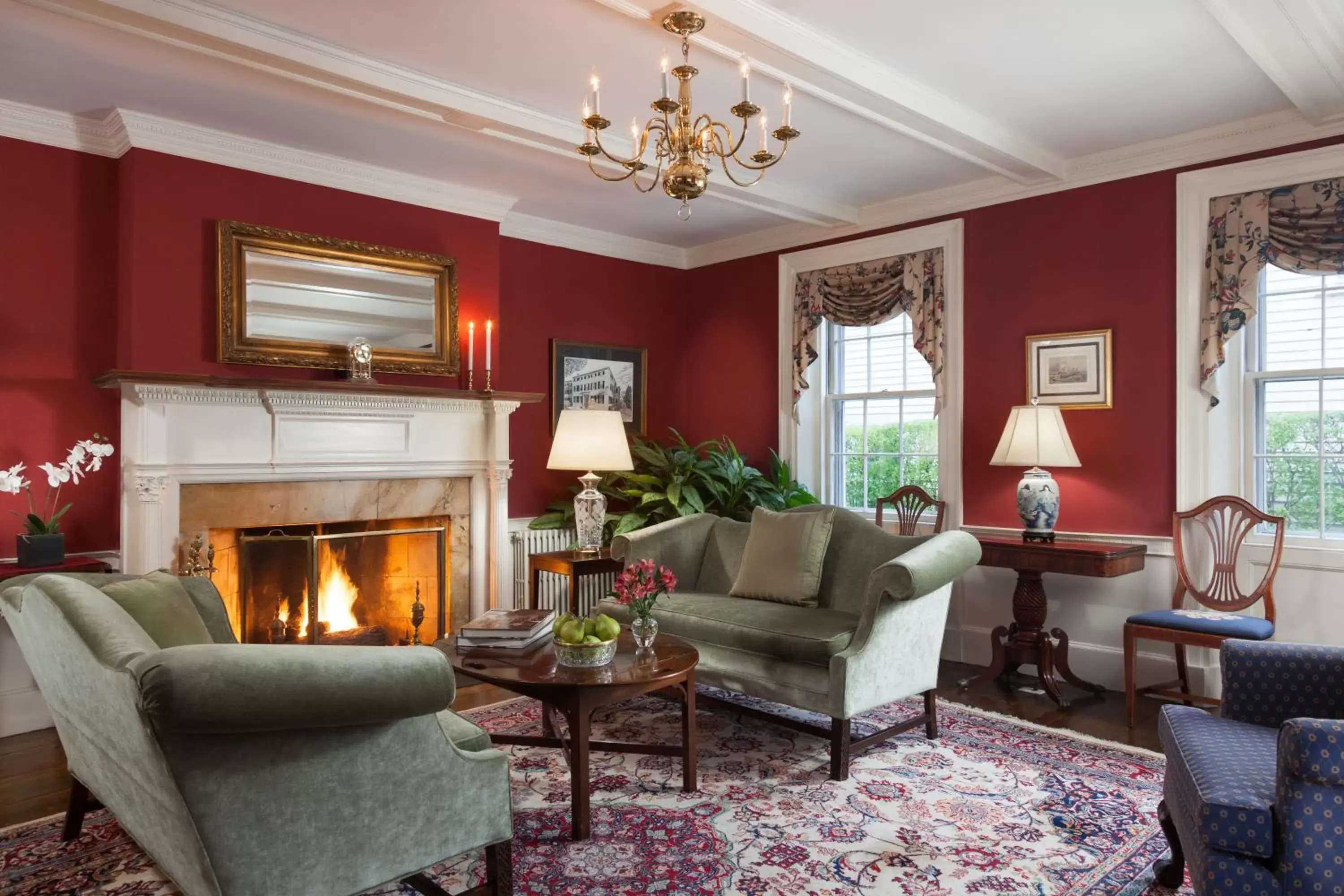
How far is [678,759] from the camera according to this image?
128 inches

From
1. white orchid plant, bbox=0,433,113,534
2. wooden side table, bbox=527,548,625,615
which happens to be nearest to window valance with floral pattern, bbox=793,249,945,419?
wooden side table, bbox=527,548,625,615

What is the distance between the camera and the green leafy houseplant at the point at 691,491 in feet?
17.8

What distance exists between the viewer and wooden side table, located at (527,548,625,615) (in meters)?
4.63

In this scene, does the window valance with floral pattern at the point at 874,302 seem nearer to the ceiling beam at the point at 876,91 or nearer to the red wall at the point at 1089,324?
the red wall at the point at 1089,324

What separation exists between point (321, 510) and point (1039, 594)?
11.5 ft

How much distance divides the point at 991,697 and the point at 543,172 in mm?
3379

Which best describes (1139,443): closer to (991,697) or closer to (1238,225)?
(1238,225)

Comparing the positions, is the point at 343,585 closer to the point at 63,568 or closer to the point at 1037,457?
the point at 63,568

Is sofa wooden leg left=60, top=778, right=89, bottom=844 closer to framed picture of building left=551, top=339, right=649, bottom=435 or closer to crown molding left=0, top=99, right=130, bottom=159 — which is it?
crown molding left=0, top=99, right=130, bottom=159

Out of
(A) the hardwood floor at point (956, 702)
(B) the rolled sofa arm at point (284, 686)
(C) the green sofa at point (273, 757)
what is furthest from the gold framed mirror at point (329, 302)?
(B) the rolled sofa arm at point (284, 686)

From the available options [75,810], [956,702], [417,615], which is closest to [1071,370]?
[956,702]

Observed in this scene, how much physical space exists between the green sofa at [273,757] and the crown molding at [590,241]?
12.5 ft

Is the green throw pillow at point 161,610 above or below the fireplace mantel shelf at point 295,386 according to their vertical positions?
below

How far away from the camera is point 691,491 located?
544cm
